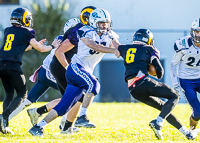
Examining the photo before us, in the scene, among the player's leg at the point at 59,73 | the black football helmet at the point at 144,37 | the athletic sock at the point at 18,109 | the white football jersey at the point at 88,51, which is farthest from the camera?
the athletic sock at the point at 18,109

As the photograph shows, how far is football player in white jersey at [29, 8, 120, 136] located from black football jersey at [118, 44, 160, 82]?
6.8 inches

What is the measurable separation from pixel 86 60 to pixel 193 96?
1.56m

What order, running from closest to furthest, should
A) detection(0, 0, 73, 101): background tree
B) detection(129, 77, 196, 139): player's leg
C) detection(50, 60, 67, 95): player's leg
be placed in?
1. detection(129, 77, 196, 139): player's leg
2. detection(50, 60, 67, 95): player's leg
3. detection(0, 0, 73, 101): background tree

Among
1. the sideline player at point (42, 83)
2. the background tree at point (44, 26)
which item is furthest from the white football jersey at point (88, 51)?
the background tree at point (44, 26)

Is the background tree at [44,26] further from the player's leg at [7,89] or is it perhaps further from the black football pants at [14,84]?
the black football pants at [14,84]

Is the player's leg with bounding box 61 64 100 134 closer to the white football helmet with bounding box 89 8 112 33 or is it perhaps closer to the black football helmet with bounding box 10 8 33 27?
the white football helmet with bounding box 89 8 112 33

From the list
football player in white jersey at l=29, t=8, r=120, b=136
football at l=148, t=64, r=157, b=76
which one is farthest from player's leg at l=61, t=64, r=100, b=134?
football at l=148, t=64, r=157, b=76

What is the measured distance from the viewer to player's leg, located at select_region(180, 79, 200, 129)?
20.0 feet

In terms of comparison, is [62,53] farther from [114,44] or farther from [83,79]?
[114,44]

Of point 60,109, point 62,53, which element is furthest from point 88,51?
point 60,109

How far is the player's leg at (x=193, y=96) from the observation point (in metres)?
6.11

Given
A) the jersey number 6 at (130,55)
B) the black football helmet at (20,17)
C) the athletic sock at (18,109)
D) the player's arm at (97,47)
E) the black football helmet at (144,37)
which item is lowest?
the athletic sock at (18,109)

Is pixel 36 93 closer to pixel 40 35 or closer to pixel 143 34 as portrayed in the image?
pixel 143 34

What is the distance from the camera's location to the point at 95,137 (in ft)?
19.2
